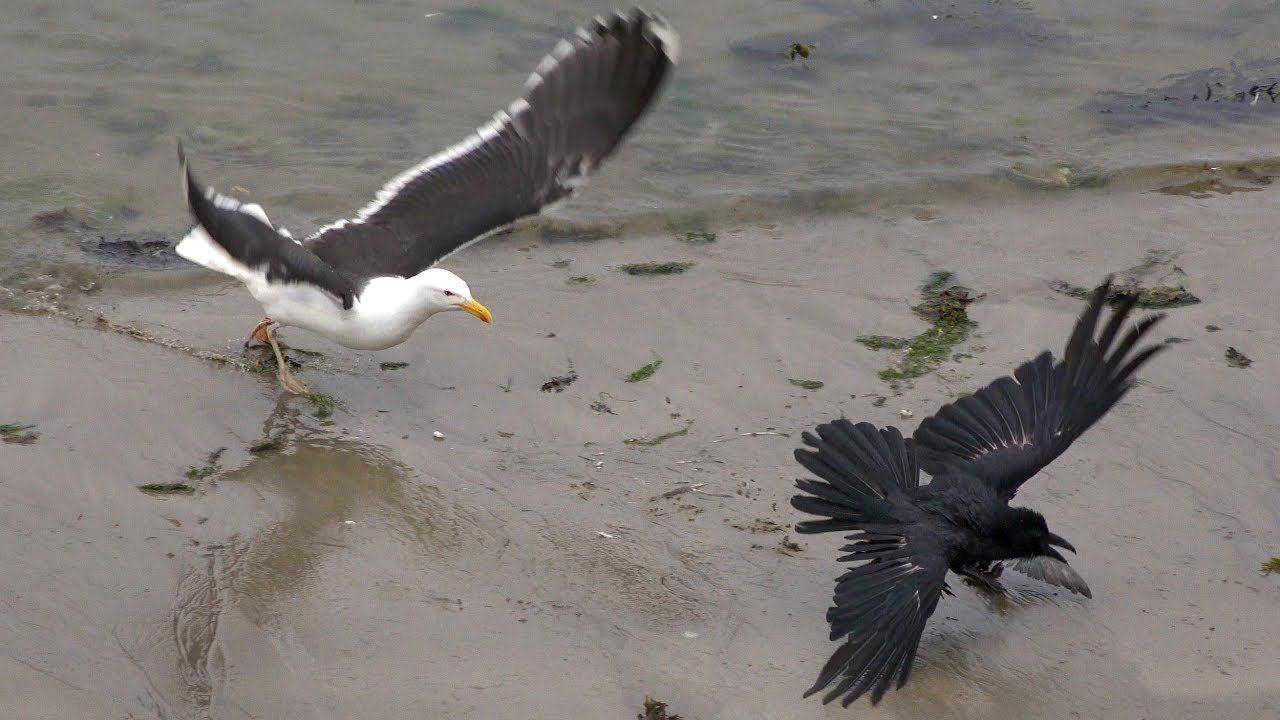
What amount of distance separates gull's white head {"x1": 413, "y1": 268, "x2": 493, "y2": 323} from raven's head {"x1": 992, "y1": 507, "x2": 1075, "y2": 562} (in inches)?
93.4

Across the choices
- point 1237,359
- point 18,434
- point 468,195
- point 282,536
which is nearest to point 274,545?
point 282,536

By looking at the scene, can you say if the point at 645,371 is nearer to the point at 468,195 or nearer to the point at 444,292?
the point at 444,292

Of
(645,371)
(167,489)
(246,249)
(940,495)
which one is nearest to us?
(940,495)

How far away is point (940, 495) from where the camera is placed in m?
4.60

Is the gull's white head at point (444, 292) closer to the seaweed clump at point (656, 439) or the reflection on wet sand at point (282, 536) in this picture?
the reflection on wet sand at point (282, 536)

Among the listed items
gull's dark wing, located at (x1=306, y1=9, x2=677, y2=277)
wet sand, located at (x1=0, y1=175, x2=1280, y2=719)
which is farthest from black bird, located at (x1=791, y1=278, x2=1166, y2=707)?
gull's dark wing, located at (x1=306, y1=9, x2=677, y2=277)

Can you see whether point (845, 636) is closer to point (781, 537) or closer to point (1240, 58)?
point (781, 537)

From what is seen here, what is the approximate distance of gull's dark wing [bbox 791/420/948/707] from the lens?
155 inches

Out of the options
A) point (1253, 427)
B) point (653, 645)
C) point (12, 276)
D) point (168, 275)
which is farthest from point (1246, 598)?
point (12, 276)

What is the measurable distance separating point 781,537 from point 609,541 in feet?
2.08

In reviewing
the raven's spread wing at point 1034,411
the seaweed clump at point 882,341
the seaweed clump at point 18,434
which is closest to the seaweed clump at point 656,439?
the raven's spread wing at point 1034,411

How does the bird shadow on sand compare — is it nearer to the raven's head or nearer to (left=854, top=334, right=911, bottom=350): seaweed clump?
the raven's head

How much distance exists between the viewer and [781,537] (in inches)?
189

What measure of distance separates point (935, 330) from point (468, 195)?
91.1 inches
